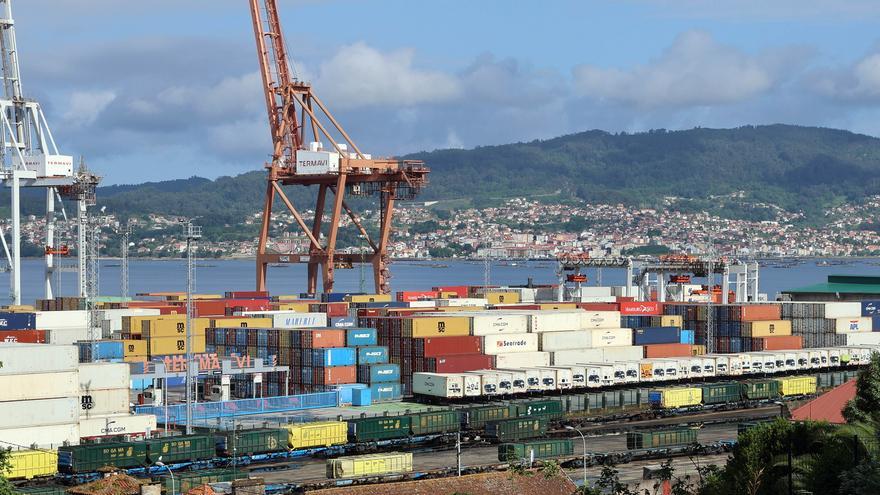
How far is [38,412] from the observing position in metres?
55.1

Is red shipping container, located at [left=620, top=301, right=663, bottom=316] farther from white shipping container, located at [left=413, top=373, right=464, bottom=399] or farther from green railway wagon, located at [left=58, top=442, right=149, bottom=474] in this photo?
green railway wagon, located at [left=58, top=442, right=149, bottom=474]

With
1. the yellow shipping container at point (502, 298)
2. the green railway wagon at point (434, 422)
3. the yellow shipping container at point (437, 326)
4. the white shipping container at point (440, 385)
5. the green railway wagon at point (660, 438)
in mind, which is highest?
the yellow shipping container at point (502, 298)

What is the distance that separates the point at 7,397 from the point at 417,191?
62580 millimetres

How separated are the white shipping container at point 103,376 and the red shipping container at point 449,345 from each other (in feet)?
66.4

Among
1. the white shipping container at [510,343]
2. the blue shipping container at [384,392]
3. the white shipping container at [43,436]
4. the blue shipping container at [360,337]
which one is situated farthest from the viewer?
the white shipping container at [510,343]

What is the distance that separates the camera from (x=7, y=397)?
54000 millimetres

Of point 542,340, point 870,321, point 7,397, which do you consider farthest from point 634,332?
point 7,397

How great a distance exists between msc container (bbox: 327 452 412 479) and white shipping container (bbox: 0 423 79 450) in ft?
37.6

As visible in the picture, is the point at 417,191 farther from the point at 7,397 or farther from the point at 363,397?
the point at 7,397

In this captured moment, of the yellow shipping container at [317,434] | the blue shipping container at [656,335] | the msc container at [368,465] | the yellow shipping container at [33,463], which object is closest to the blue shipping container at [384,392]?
the yellow shipping container at [317,434]

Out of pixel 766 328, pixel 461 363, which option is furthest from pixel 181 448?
pixel 766 328

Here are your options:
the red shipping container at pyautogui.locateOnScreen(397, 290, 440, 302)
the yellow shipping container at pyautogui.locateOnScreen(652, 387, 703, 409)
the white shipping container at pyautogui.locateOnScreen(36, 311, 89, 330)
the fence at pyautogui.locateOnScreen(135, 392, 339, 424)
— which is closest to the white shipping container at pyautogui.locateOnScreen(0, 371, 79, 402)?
the fence at pyautogui.locateOnScreen(135, 392, 339, 424)

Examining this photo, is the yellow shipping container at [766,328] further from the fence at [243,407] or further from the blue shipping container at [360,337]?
the fence at [243,407]

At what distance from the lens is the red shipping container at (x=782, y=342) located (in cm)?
9706
